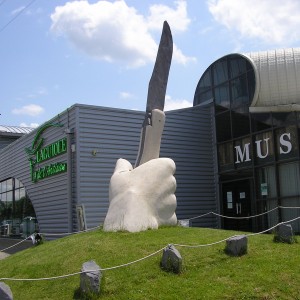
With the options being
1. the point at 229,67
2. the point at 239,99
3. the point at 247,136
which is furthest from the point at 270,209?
the point at 229,67

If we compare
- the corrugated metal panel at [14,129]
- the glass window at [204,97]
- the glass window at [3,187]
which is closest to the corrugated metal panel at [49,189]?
the glass window at [3,187]

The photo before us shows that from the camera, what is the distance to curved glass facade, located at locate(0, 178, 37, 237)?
23714 mm

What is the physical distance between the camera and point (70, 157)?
18250mm

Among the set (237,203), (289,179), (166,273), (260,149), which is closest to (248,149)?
(260,149)

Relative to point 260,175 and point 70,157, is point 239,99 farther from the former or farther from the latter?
point 70,157

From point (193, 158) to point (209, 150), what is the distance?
36.1 inches

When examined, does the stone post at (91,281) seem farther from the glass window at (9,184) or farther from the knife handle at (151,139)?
the glass window at (9,184)

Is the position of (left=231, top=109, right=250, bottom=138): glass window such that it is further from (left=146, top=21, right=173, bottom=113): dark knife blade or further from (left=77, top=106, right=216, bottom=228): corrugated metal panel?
(left=146, top=21, right=173, bottom=113): dark knife blade

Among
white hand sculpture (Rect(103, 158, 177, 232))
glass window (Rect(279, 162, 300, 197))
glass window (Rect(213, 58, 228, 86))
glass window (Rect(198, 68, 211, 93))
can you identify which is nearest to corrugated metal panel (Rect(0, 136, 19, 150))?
glass window (Rect(198, 68, 211, 93))

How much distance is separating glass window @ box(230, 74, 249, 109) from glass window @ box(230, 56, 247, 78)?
0.23 meters

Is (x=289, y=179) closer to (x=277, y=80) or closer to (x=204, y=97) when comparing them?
(x=277, y=80)

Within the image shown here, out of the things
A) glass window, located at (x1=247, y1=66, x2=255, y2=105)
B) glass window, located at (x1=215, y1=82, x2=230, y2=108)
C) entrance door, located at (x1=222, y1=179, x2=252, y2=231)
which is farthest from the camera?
glass window, located at (x1=215, y1=82, x2=230, y2=108)

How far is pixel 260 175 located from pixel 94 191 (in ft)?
20.4

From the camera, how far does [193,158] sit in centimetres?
2084
